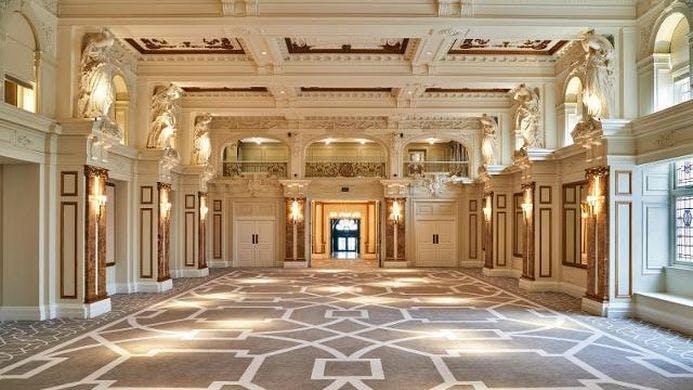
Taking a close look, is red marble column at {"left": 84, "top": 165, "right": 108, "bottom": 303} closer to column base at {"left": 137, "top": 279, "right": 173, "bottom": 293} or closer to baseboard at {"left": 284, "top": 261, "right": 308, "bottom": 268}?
column base at {"left": 137, "top": 279, "right": 173, "bottom": 293}

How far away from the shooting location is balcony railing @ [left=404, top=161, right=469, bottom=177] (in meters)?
21.1

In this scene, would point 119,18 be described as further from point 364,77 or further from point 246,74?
point 364,77

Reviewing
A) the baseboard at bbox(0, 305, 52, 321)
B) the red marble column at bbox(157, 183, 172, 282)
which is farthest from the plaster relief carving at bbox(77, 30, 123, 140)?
the red marble column at bbox(157, 183, 172, 282)

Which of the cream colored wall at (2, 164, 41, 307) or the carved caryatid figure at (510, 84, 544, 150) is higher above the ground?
the carved caryatid figure at (510, 84, 544, 150)

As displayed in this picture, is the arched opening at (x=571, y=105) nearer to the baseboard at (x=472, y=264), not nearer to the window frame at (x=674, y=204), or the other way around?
the window frame at (x=674, y=204)

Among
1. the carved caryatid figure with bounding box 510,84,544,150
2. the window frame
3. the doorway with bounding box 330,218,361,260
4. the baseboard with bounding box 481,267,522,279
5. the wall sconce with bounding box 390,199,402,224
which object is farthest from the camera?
the doorway with bounding box 330,218,361,260

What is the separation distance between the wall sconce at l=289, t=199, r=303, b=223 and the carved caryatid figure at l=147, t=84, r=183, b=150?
273 inches

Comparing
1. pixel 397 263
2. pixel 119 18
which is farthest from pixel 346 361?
pixel 397 263

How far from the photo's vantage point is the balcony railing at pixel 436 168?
2109cm

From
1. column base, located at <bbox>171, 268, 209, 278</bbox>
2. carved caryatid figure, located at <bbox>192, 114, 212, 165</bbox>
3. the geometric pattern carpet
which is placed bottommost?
column base, located at <bbox>171, 268, 209, 278</bbox>

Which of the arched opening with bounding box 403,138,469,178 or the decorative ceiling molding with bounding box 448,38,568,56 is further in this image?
the arched opening with bounding box 403,138,469,178

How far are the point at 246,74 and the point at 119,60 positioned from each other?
2.87 m

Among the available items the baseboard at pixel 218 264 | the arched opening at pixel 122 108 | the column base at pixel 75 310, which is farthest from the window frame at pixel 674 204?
the baseboard at pixel 218 264

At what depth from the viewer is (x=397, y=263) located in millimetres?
20453
